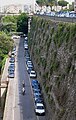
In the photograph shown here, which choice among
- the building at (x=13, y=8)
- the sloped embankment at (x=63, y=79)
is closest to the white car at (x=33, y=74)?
the sloped embankment at (x=63, y=79)

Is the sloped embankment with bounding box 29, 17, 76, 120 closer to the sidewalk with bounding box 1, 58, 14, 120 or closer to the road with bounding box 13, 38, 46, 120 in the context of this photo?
the road with bounding box 13, 38, 46, 120

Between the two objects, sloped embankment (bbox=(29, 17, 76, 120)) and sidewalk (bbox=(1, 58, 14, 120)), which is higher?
sloped embankment (bbox=(29, 17, 76, 120))

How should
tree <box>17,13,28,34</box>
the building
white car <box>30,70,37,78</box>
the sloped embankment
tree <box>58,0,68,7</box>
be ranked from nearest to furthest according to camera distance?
the sloped embankment, white car <box>30,70,37,78</box>, tree <box>17,13,28,34</box>, the building, tree <box>58,0,68,7</box>

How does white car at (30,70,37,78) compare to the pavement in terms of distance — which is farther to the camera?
white car at (30,70,37,78)

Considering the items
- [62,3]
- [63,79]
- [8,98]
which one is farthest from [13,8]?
[63,79]

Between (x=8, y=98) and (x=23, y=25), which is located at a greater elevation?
(x=8, y=98)

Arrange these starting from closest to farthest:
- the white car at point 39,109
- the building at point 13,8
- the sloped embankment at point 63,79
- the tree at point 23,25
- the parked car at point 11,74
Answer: the sloped embankment at point 63,79, the white car at point 39,109, the parked car at point 11,74, the tree at point 23,25, the building at point 13,8

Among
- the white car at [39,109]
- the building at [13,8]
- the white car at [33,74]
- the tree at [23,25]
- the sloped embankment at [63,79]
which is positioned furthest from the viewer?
the building at [13,8]

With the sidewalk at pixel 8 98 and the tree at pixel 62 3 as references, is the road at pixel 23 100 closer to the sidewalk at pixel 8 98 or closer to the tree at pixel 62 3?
the sidewalk at pixel 8 98

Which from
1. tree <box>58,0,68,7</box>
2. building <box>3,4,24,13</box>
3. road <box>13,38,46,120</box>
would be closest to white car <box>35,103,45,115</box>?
road <box>13,38,46,120</box>

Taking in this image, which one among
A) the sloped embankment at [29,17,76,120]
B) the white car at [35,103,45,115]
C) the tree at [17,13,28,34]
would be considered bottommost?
the tree at [17,13,28,34]

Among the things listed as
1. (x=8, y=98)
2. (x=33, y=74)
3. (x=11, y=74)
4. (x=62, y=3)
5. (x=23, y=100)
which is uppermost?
(x=8, y=98)

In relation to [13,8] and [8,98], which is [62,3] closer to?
[13,8]

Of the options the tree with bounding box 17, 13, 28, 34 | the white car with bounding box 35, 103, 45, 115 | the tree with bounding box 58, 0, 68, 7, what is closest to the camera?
the white car with bounding box 35, 103, 45, 115
